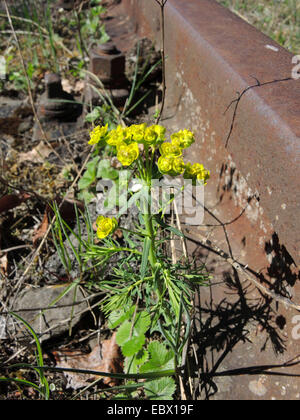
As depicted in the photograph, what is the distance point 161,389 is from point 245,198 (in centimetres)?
81

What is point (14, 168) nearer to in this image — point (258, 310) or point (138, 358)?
point (138, 358)

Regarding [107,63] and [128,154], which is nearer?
[128,154]

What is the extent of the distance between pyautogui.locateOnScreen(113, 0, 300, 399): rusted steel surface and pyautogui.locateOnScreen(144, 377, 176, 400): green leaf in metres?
0.12

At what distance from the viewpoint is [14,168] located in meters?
2.61

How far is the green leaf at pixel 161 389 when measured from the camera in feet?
4.72

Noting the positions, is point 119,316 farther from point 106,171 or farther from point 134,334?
point 106,171

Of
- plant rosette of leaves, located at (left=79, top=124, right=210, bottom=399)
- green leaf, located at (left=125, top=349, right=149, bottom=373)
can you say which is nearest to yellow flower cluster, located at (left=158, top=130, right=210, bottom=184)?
plant rosette of leaves, located at (left=79, top=124, right=210, bottom=399)

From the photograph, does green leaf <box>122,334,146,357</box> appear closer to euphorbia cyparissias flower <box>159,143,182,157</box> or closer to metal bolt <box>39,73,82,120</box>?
euphorbia cyparissias flower <box>159,143,182,157</box>

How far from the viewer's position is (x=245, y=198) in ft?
5.26

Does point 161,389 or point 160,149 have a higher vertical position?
point 160,149

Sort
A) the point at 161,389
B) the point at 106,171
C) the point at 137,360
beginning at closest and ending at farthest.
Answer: the point at 161,389
the point at 137,360
the point at 106,171

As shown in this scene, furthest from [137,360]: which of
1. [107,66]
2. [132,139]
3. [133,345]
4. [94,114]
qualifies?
[107,66]
